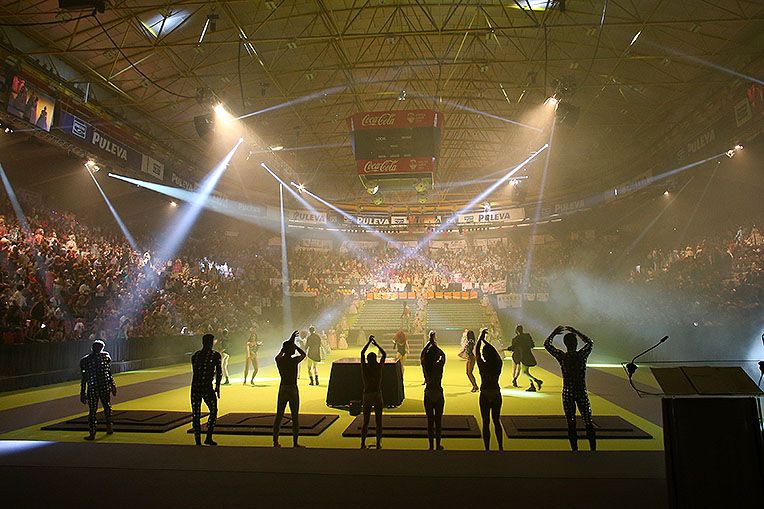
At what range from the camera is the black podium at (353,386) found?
9.02m

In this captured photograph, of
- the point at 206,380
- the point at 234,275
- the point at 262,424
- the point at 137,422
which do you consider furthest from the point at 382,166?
the point at 234,275

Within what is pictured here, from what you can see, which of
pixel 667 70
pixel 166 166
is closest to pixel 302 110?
pixel 166 166

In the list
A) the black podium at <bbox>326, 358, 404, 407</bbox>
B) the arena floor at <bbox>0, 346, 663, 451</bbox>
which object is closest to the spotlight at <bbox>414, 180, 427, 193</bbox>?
the arena floor at <bbox>0, 346, 663, 451</bbox>

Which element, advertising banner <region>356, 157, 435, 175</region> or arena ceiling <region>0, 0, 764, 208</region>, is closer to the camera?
arena ceiling <region>0, 0, 764, 208</region>

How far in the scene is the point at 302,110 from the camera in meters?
20.5

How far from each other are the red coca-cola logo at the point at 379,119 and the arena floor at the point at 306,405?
809 cm

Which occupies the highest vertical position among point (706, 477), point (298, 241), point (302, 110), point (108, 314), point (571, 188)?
point (302, 110)

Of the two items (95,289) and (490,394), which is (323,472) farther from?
(95,289)

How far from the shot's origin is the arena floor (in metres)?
6.46

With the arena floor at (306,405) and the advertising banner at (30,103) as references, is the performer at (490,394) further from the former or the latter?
the advertising banner at (30,103)

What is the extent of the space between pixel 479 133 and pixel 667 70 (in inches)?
393

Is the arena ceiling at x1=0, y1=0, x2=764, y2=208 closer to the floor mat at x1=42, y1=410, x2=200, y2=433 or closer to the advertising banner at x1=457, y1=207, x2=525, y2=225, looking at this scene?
the advertising banner at x1=457, y1=207, x2=525, y2=225

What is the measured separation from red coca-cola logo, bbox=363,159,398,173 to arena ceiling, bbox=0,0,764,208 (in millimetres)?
3760

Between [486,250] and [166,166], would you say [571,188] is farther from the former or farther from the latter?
[166,166]
